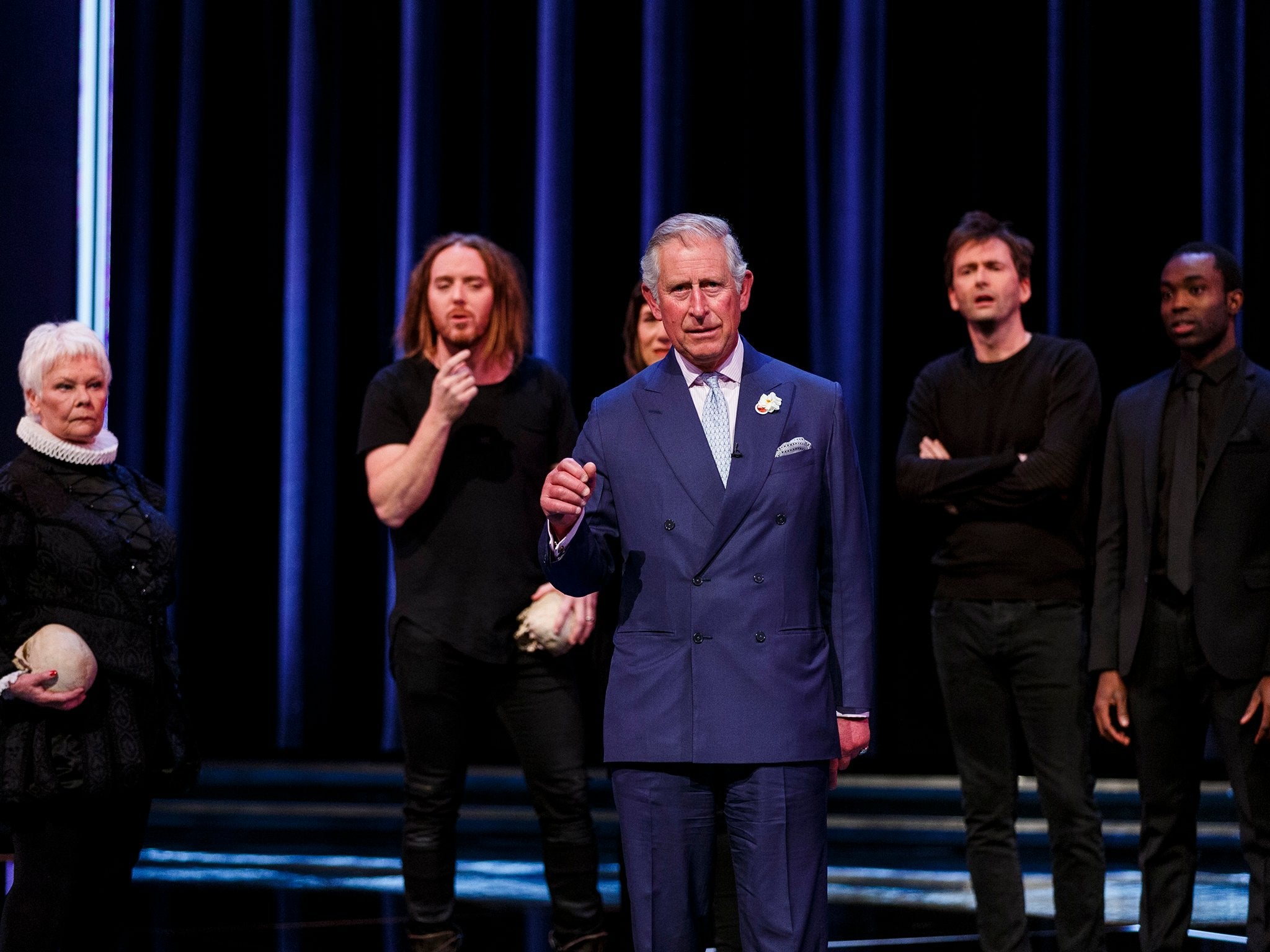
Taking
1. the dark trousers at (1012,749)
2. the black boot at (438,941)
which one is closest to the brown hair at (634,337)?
the dark trousers at (1012,749)

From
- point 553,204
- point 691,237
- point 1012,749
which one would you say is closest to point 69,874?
point 691,237

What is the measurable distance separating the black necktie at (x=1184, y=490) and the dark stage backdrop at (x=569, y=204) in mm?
1836

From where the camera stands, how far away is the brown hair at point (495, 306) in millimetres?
3461

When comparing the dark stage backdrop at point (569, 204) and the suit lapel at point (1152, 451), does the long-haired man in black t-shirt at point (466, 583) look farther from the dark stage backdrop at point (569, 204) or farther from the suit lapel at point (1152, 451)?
the dark stage backdrop at point (569, 204)

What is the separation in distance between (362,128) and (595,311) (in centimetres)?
125

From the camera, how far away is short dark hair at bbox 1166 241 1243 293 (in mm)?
3252

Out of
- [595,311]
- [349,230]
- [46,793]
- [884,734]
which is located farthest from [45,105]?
[884,734]

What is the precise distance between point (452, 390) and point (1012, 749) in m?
1.53

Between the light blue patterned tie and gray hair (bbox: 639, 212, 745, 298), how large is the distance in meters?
0.16

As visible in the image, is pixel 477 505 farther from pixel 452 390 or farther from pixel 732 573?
pixel 732 573

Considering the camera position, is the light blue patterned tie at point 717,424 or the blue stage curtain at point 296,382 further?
the blue stage curtain at point 296,382

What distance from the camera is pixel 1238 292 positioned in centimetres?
328

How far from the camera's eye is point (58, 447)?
2.77 m

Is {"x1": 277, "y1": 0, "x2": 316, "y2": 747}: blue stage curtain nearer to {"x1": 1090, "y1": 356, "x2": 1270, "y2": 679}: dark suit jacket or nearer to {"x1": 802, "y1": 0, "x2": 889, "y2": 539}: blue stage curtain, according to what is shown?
{"x1": 802, "y1": 0, "x2": 889, "y2": 539}: blue stage curtain
